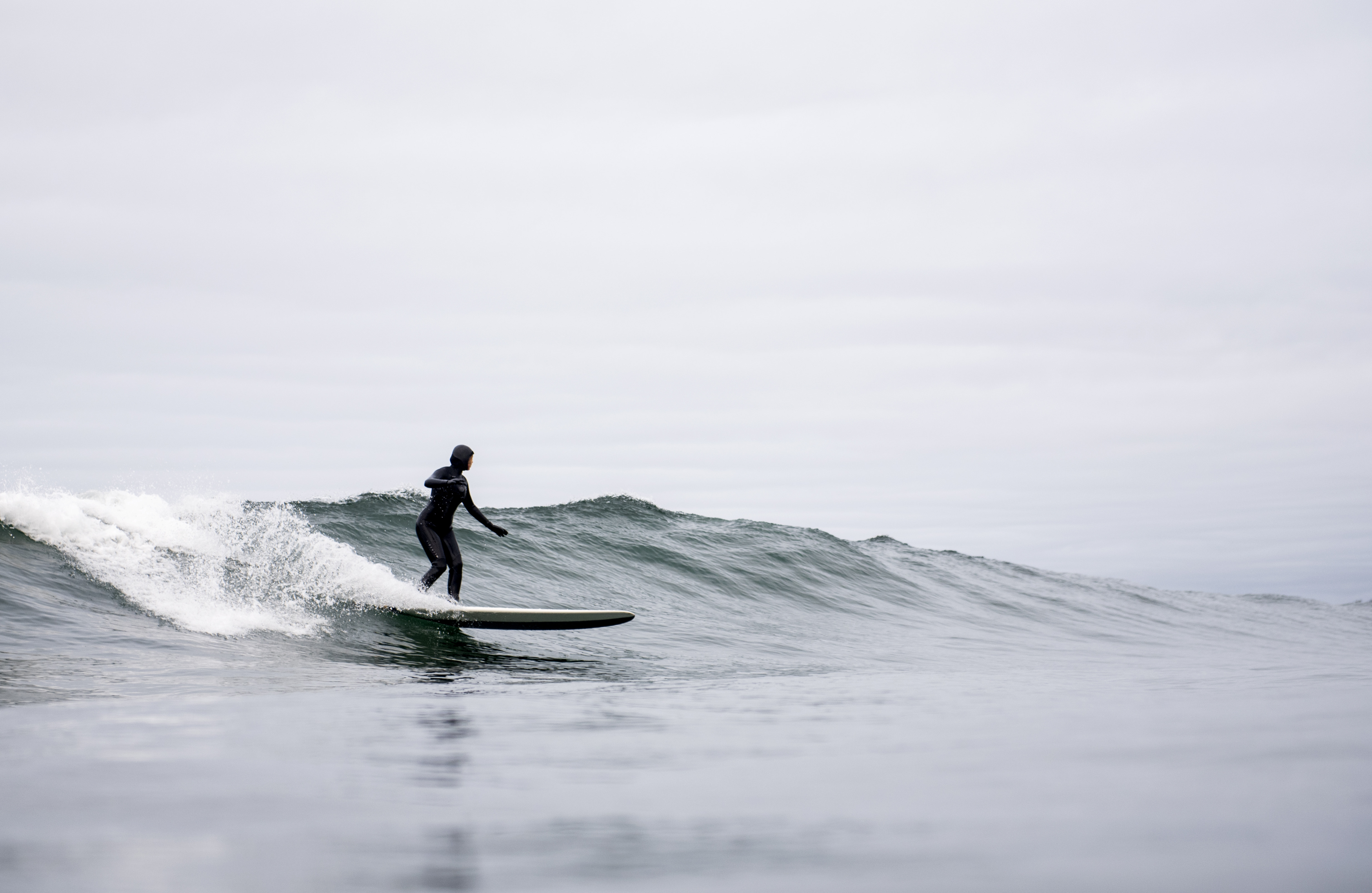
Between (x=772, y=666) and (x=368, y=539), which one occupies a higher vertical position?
(x=368, y=539)

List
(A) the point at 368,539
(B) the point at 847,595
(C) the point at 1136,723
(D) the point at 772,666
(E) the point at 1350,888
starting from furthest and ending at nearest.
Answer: (B) the point at 847,595 < (A) the point at 368,539 < (D) the point at 772,666 < (C) the point at 1136,723 < (E) the point at 1350,888

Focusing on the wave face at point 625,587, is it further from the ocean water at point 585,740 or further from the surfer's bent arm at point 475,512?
the surfer's bent arm at point 475,512

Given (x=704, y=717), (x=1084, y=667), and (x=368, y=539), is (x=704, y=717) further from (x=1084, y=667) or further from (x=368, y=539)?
(x=368, y=539)

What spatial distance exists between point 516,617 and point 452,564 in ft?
3.38

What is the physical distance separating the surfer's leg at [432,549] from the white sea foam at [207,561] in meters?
0.33

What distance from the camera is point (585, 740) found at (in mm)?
6070

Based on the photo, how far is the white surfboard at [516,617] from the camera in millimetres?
11938

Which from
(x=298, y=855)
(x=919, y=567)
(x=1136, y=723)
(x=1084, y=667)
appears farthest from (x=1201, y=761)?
(x=919, y=567)

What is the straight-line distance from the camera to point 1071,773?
4.96 metres

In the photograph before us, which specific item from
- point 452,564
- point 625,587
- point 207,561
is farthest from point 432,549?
point 625,587

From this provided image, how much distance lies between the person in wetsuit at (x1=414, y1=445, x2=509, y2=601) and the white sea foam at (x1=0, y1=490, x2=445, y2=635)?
39 cm

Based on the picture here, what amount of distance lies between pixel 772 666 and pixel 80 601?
8002mm

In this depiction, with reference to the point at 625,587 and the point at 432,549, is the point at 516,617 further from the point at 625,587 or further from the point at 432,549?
the point at 625,587

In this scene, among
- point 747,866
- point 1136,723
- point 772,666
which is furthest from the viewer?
point 772,666
